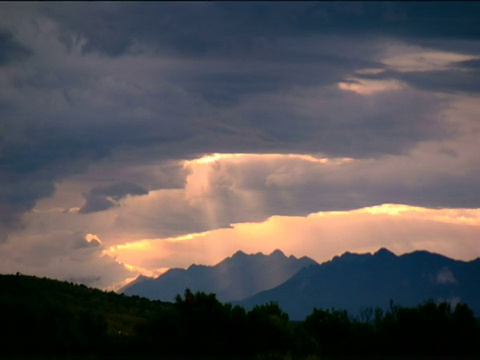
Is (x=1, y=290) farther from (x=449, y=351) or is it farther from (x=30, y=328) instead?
(x=449, y=351)

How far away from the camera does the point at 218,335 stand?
88375mm

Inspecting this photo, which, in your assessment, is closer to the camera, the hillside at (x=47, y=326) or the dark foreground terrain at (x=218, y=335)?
the hillside at (x=47, y=326)

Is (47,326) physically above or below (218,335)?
above

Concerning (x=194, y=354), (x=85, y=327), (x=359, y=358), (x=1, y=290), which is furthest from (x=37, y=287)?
(x=359, y=358)

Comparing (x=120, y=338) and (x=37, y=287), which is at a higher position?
(x=37, y=287)

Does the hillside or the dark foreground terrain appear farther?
the dark foreground terrain

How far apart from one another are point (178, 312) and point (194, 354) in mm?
5582

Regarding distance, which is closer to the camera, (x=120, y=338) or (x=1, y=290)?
(x=120, y=338)

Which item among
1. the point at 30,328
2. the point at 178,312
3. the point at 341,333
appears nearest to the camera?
the point at 30,328

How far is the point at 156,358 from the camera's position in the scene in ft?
276

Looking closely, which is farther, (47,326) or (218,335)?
(218,335)

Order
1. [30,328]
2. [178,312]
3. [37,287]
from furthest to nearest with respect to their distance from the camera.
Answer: [37,287] < [178,312] < [30,328]

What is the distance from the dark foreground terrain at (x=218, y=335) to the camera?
83.9 m

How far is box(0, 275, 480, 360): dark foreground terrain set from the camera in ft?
275
